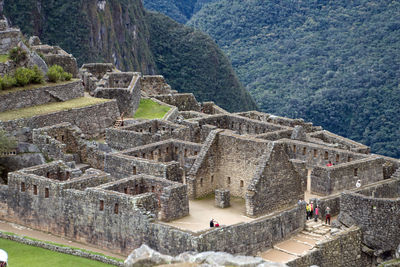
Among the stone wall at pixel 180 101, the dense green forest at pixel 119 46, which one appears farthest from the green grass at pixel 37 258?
the dense green forest at pixel 119 46

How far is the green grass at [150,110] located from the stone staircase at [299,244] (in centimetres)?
1721

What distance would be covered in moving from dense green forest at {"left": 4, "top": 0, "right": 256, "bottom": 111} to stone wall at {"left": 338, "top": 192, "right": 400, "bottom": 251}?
107238 millimetres

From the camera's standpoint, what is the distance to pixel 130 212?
3183 cm

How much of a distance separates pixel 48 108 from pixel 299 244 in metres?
17.7

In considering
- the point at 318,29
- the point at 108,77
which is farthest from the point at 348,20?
the point at 108,77

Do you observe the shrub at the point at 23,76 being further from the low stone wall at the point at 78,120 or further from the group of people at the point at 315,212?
the group of people at the point at 315,212

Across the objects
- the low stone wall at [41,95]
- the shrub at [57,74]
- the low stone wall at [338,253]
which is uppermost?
the shrub at [57,74]

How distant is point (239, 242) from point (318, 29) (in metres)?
104

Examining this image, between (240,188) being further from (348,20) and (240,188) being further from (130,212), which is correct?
(348,20)

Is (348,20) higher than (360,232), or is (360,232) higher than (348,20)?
(348,20)

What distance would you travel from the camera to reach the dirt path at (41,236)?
32812 millimetres

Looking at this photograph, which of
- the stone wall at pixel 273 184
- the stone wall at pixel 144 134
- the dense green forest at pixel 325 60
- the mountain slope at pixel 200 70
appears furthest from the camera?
the mountain slope at pixel 200 70

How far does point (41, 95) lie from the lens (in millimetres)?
46875

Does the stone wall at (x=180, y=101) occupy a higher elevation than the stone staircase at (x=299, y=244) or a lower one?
higher
